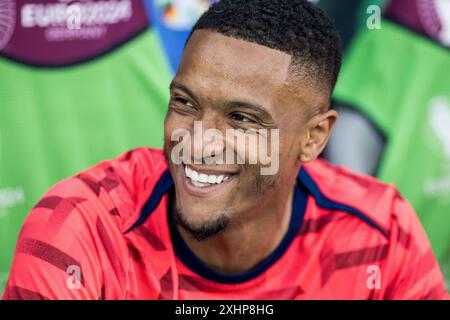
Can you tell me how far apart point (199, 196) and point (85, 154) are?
1577 mm

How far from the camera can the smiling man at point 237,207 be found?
2.07m

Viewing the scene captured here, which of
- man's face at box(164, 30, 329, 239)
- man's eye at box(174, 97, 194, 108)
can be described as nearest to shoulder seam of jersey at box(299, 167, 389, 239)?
man's face at box(164, 30, 329, 239)

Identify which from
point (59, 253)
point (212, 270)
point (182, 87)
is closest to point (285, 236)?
point (212, 270)

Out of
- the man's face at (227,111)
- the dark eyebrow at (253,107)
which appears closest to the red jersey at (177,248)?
the man's face at (227,111)

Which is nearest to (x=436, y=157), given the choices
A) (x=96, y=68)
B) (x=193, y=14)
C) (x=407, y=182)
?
(x=407, y=182)

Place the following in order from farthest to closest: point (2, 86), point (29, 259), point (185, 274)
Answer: point (2, 86) < point (185, 274) < point (29, 259)

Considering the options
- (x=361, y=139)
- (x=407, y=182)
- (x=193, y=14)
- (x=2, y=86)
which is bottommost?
(x=407, y=182)

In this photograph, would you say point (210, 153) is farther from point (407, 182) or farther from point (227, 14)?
point (407, 182)

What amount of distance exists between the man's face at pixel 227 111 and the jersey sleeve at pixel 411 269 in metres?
0.53

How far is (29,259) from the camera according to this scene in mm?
A: 2059

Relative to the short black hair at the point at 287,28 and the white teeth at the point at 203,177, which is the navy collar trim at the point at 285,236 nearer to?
the white teeth at the point at 203,177

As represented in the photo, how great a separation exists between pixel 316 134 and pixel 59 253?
0.89 meters

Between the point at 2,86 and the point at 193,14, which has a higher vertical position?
the point at 193,14

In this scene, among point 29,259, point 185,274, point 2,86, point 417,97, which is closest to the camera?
point 29,259
